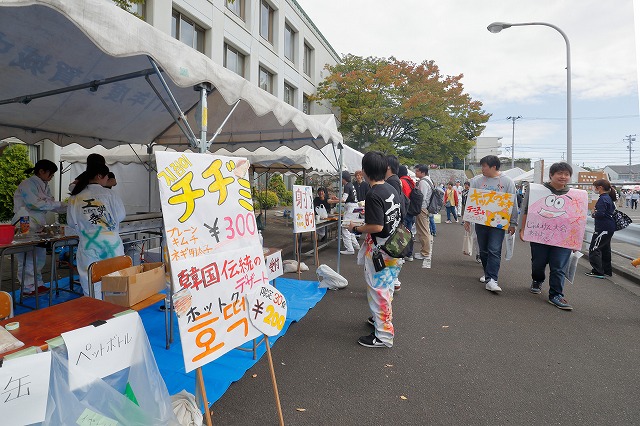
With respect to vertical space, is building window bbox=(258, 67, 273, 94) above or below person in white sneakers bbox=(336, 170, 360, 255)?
above

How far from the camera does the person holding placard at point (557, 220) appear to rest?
16.4 ft

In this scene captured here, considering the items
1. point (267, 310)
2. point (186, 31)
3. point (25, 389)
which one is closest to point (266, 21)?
point (186, 31)

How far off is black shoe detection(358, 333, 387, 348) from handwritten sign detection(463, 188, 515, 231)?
2970 millimetres

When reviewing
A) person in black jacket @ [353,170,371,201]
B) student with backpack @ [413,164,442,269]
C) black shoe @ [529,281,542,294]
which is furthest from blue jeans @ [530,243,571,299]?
person in black jacket @ [353,170,371,201]

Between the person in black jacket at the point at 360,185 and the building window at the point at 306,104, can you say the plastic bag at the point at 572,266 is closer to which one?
the person in black jacket at the point at 360,185

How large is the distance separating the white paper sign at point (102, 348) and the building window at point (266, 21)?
18152 mm

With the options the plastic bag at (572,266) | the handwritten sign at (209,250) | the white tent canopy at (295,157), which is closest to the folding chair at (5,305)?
the handwritten sign at (209,250)

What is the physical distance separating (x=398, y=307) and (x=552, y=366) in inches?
77.0

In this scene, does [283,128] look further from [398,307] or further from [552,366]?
[552,366]

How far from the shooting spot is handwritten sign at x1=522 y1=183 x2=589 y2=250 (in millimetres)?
4938

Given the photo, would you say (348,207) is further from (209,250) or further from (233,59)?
(233,59)

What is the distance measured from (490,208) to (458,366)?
302 centimetres

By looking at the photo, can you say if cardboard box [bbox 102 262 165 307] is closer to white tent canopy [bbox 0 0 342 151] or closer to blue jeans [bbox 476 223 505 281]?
white tent canopy [bbox 0 0 342 151]

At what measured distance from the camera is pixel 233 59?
1554 cm
